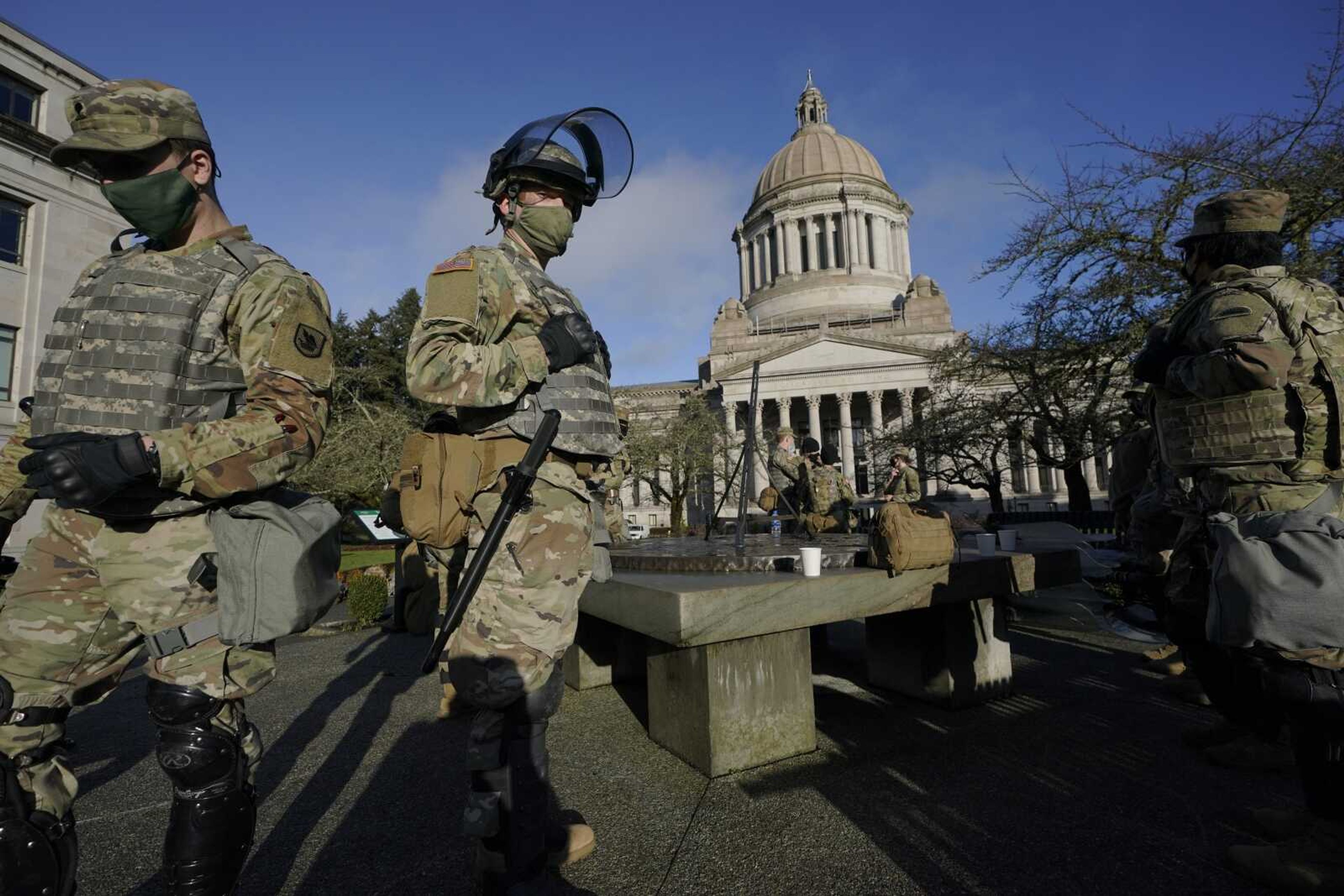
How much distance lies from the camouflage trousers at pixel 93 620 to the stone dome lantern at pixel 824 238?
53796 millimetres

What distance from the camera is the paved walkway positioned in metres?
2.26

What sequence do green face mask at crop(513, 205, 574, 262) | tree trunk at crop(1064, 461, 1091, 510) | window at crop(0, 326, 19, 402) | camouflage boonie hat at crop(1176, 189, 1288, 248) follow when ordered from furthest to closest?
tree trunk at crop(1064, 461, 1091, 510) < window at crop(0, 326, 19, 402) < camouflage boonie hat at crop(1176, 189, 1288, 248) < green face mask at crop(513, 205, 574, 262)

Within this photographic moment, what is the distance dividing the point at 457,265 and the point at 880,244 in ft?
197

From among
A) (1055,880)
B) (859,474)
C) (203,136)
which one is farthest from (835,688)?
(859,474)

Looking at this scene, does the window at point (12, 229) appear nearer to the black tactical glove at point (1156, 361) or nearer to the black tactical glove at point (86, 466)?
the black tactical glove at point (86, 466)

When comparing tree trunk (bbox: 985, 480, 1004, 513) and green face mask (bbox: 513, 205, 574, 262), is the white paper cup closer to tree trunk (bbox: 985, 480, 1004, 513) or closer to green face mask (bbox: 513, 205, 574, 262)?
green face mask (bbox: 513, 205, 574, 262)

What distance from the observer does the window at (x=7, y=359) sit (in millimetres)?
17391

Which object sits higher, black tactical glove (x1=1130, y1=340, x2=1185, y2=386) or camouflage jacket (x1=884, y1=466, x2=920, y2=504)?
black tactical glove (x1=1130, y1=340, x2=1185, y2=386)

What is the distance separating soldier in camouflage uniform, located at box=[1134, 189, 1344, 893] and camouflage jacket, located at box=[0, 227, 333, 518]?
3.29 metres

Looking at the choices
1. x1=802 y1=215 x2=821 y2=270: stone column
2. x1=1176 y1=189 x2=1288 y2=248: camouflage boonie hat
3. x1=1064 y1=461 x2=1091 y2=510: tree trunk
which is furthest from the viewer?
x1=802 y1=215 x2=821 y2=270: stone column

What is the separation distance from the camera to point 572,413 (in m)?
2.28

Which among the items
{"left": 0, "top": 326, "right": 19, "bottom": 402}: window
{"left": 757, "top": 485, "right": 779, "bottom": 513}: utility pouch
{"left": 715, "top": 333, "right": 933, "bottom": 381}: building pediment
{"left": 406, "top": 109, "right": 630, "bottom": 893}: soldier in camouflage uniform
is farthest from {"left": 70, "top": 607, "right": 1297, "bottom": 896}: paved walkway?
{"left": 715, "top": 333, "right": 933, "bottom": 381}: building pediment

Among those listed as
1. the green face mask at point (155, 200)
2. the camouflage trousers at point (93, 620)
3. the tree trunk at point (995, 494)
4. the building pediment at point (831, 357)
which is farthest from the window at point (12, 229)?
the building pediment at point (831, 357)

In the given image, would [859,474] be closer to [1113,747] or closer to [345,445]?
[345,445]
